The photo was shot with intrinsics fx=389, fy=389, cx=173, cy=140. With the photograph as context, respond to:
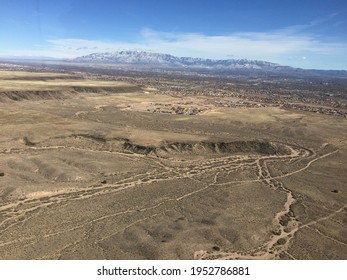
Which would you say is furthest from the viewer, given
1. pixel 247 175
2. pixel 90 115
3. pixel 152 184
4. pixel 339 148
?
pixel 90 115

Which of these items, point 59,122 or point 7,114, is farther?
point 7,114

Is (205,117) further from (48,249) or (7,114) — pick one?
(48,249)

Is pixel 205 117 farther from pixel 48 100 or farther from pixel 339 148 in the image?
pixel 48 100
